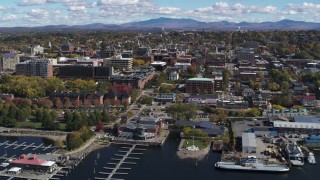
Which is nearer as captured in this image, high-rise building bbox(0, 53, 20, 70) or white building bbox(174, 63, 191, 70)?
white building bbox(174, 63, 191, 70)

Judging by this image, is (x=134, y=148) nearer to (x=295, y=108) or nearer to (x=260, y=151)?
(x=260, y=151)

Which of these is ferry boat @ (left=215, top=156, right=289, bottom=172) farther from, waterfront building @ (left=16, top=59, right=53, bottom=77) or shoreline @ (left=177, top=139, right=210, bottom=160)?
waterfront building @ (left=16, top=59, right=53, bottom=77)

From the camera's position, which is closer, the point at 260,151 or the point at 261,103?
the point at 260,151

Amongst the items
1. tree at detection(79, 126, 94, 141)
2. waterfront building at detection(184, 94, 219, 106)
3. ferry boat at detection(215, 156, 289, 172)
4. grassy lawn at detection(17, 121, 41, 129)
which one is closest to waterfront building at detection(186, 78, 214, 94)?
waterfront building at detection(184, 94, 219, 106)

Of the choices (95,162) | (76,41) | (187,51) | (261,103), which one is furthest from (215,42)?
(95,162)

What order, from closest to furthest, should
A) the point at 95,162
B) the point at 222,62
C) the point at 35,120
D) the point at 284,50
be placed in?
the point at 95,162 → the point at 35,120 → the point at 222,62 → the point at 284,50

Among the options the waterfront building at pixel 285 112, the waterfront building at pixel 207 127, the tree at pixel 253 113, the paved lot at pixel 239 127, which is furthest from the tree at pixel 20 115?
the waterfront building at pixel 285 112

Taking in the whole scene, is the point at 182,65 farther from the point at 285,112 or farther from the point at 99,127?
the point at 99,127
